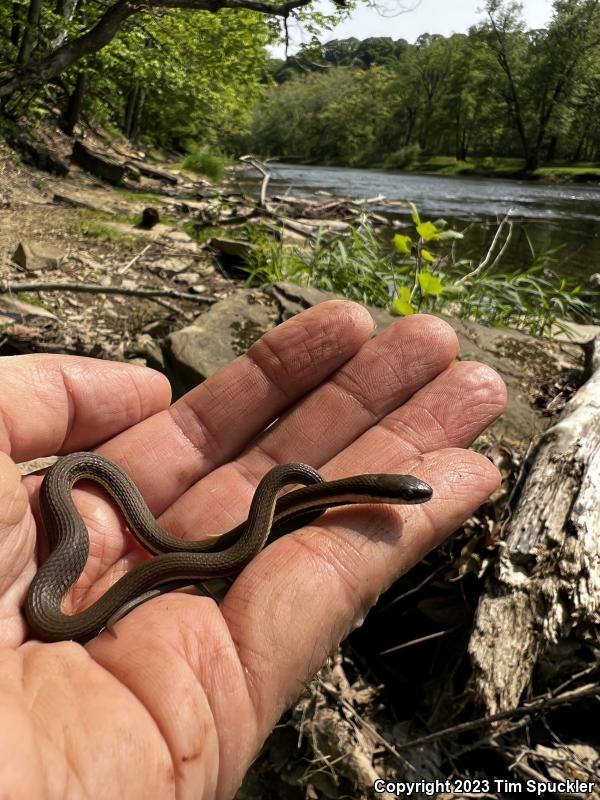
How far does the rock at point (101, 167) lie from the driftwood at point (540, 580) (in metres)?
17.1

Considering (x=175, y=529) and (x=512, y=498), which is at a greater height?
(x=512, y=498)

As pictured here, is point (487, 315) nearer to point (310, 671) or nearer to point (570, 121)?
point (310, 671)

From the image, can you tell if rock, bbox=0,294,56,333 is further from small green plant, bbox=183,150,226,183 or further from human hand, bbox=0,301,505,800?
small green plant, bbox=183,150,226,183

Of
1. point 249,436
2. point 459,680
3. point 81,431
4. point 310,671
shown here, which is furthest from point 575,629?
point 81,431

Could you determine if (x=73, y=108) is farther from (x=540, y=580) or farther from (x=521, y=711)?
(x=521, y=711)

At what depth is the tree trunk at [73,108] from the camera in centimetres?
1999

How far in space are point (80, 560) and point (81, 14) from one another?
15.6 m

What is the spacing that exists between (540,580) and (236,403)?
1.70 meters

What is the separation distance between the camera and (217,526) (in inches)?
113

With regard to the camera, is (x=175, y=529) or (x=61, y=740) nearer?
(x=61, y=740)

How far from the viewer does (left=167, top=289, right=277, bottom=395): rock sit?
459 cm

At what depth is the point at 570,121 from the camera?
53250mm

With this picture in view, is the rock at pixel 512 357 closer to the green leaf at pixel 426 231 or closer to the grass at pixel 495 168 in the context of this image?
the green leaf at pixel 426 231

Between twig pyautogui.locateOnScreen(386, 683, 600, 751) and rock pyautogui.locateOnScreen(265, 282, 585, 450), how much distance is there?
1.57 meters
